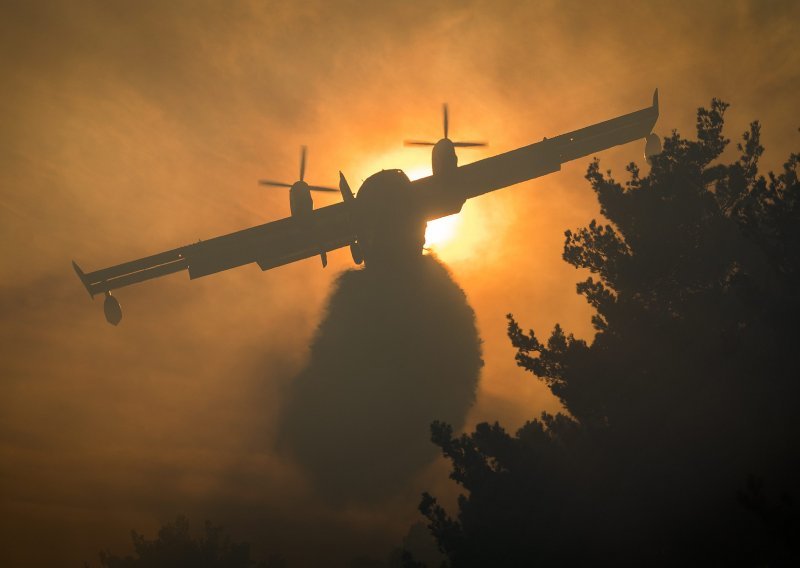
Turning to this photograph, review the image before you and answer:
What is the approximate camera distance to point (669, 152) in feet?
73.5

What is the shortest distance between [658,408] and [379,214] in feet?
40.5

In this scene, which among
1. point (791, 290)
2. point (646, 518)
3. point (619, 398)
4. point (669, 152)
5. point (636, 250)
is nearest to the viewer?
point (646, 518)

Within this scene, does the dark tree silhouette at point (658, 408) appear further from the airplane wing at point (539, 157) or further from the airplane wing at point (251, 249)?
the airplane wing at point (251, 249)

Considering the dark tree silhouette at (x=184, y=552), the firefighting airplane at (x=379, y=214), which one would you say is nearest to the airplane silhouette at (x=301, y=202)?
the firefighting airplane at (x=379, y=214)

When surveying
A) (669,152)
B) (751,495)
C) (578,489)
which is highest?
(669,152)

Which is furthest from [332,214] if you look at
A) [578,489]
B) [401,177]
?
[578,489]

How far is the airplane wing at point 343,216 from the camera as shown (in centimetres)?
2508

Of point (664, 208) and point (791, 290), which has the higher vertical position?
point (664, 208)

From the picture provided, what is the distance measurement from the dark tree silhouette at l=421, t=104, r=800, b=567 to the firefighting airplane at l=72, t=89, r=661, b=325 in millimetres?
5714

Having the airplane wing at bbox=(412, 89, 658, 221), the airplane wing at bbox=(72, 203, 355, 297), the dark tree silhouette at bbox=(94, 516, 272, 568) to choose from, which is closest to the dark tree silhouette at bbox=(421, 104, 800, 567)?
the airplane wing at bbox=(412, 89, 658, 221)

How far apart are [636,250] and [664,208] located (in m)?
2.05

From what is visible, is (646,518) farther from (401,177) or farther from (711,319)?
(401,177)

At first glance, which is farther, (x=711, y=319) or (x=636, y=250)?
(x=636, y=250)

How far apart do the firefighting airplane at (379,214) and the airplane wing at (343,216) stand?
1.7 inches
